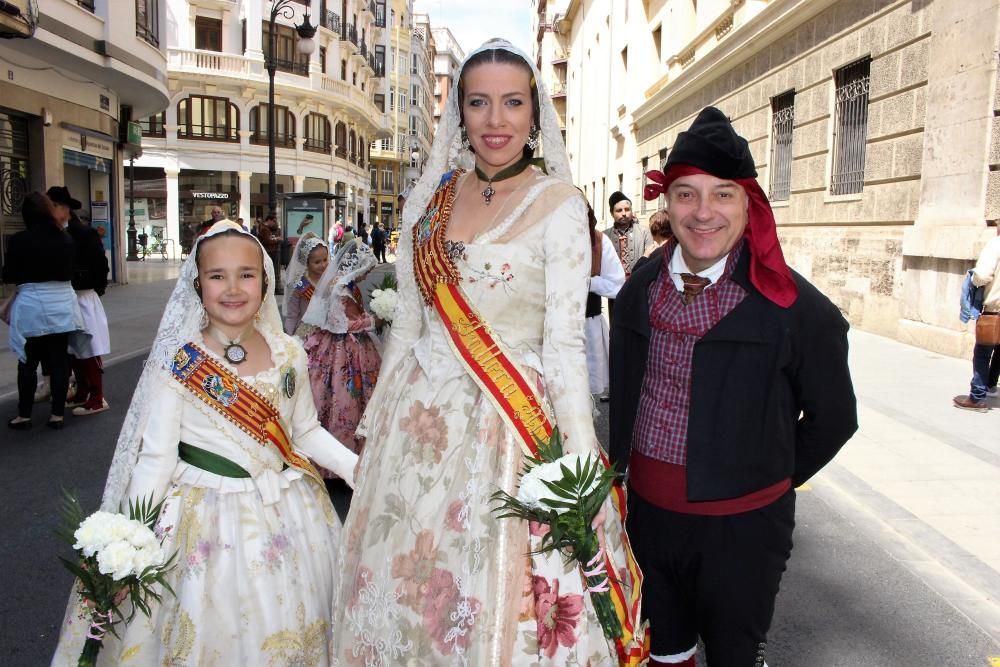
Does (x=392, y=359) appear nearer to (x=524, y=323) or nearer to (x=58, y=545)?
(x=524, y=323)

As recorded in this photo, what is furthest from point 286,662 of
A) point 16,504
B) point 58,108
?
point 58,108

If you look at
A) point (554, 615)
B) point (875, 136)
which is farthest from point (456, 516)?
point (875, 136)

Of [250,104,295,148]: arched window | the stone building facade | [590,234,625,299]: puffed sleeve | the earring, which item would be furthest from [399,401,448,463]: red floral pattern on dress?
[250,104,295,148]: arched window

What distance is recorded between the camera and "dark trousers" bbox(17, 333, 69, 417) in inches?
260

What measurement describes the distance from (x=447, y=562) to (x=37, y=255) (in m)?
5.76

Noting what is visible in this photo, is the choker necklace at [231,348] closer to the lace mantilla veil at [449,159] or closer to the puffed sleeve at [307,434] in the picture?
the puffed sleeve at [307,434]

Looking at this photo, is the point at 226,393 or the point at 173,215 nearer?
the point at 226,393

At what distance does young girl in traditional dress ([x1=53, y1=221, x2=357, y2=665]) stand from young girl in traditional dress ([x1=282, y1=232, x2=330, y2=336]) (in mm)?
3528

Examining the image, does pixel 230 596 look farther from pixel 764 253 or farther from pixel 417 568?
pixel 764 253

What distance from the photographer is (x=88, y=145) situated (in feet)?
55.9

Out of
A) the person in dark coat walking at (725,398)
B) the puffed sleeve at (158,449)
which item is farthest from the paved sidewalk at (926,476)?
the puffed sleeve at (158,449)

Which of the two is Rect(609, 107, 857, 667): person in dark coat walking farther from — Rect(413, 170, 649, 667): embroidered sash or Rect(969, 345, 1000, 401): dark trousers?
Rect(969, 345, 1000, 401): dark trousers

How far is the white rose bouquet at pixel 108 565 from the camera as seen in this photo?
2.15 meters

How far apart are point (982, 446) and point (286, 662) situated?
5.46 meters
